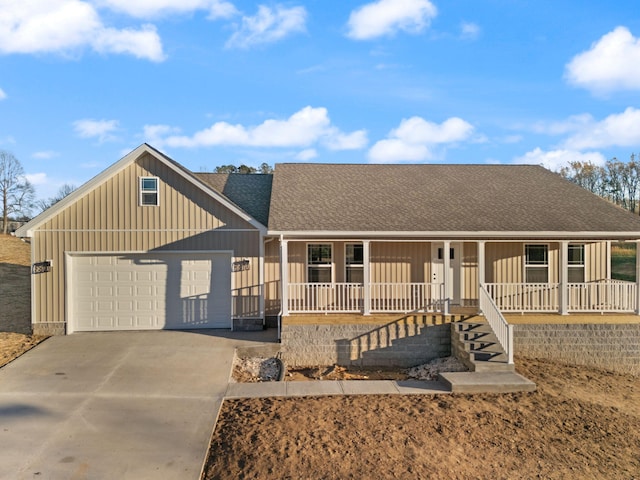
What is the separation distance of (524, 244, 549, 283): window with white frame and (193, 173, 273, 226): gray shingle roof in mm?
8101

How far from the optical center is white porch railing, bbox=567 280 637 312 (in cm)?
1105

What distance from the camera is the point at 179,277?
39.3 feet

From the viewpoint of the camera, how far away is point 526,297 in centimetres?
1159

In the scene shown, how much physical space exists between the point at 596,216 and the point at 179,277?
12.1 metres

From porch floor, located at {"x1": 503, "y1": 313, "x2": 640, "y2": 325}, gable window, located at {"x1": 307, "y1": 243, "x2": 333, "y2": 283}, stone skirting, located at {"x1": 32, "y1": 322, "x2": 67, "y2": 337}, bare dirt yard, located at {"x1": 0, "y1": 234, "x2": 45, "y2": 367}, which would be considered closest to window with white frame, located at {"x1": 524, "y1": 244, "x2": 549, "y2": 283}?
porch floor, located at {"x1": 503, "y1": 313, "x2": 640, "y2": 325}

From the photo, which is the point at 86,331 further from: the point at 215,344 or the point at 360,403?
the point at 360,403

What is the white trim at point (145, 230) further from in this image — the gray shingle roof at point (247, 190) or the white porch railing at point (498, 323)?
the white porch railing at point (498, 323)

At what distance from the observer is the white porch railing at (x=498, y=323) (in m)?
9.08

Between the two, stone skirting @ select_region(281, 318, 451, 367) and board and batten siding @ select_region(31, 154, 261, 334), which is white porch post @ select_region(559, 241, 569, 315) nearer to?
stone skirting @ select_region(281, 318, 451, 367)

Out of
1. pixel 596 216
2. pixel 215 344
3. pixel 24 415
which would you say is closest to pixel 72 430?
pixel 24 415

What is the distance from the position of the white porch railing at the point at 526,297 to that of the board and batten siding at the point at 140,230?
22.3 ft

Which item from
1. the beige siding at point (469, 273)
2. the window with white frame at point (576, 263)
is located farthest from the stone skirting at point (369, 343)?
the window with white frame at point (576, 263)

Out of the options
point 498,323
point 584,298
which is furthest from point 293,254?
point 584,298

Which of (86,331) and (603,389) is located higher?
(86,331)
